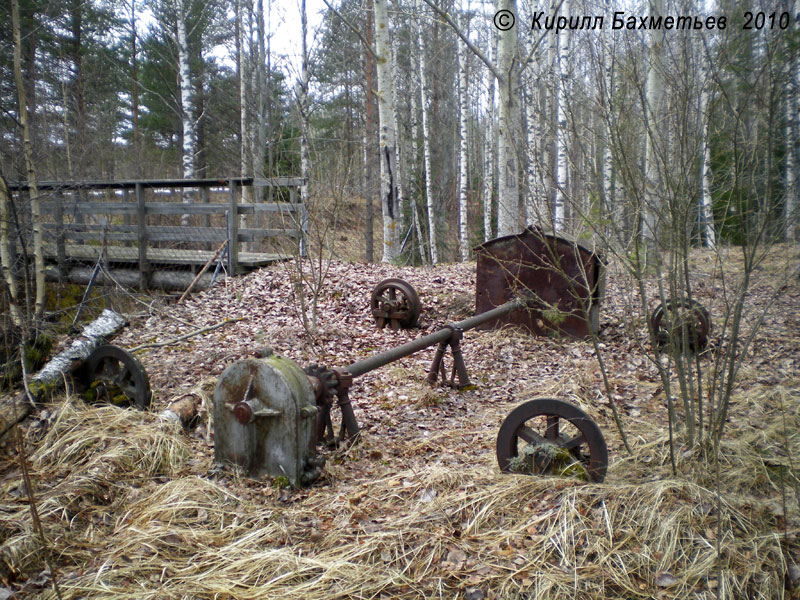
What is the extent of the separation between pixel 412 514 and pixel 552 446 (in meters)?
1.04

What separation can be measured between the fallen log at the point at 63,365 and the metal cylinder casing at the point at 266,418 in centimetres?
174

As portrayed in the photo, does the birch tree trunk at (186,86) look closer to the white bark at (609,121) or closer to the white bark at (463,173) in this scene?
the white bark at (463,173)

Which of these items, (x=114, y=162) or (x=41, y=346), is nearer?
(x=41, y=346)

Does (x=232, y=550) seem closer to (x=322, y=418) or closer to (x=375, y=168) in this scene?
(x=322, y=418)

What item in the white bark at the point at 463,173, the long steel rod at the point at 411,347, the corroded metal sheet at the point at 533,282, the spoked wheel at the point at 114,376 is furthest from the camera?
the white bark at the point at 463,173

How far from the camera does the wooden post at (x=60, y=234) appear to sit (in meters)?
12.5

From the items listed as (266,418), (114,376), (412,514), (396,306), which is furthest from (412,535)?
(396,306)

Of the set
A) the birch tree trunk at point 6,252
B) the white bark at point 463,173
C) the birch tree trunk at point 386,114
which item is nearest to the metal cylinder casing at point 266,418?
the birch tree trunk at point 6,252

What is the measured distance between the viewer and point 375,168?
88.6 ft

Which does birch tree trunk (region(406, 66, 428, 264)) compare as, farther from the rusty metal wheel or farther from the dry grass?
the dry grass

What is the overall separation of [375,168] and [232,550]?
24888 mm

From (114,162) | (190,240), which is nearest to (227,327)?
(190,240)

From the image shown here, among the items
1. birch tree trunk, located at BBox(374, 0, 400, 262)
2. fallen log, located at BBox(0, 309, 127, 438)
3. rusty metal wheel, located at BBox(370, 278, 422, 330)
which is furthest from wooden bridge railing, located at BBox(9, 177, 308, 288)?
fallen log, located at BBox(0, 309, 127, 438)

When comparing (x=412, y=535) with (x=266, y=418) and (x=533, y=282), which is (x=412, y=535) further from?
(x=533, y=282)
